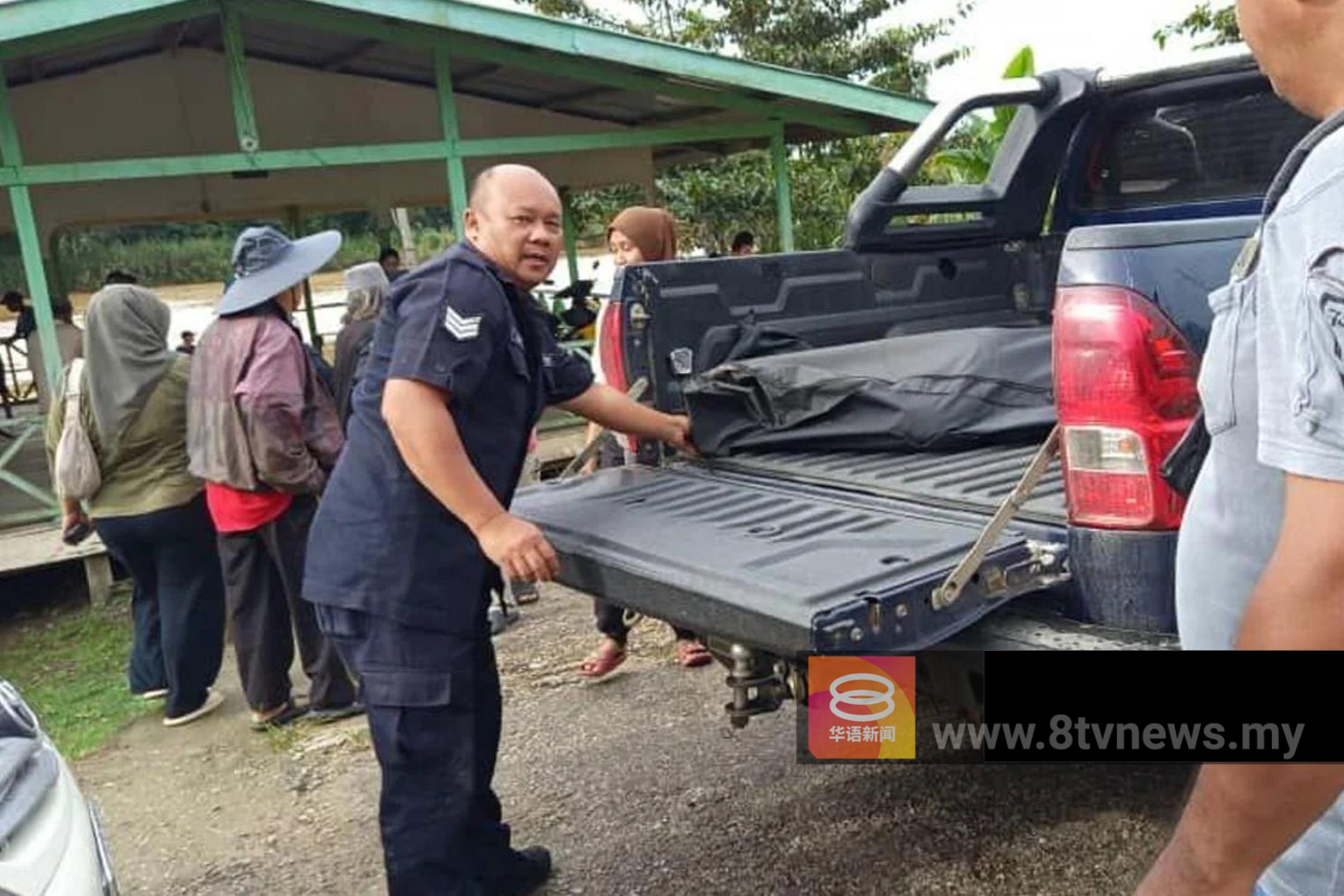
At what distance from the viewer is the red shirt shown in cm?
422

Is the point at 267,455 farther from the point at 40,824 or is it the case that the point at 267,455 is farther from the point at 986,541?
the point at 986,541

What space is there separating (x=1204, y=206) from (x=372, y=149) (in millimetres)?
5263

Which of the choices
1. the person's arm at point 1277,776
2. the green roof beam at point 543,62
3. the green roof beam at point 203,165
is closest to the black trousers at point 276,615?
the green roof beam at point 203,165

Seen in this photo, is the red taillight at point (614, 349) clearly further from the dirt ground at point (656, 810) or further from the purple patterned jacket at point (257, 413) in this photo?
the purple patterned jacket at point (257, 413)

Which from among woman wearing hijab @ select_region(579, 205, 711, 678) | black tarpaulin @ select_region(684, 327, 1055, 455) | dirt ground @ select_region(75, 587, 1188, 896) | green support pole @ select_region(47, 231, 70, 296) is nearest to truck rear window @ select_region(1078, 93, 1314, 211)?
black tarpaulin @ select_region(684, 327, 1055, 455)

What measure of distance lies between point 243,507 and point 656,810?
194 cm

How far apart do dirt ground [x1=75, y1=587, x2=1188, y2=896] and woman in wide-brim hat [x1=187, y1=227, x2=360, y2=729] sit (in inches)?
10.3

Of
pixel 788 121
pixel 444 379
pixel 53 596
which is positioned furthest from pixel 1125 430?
pixel 788 121

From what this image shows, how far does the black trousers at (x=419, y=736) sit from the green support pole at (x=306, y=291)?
32.1 feet

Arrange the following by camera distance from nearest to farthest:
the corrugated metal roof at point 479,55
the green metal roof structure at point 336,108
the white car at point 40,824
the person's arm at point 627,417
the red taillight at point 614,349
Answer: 1. the white car at point 40,824
2. the person's arm at point 627,417
3. the red taillight at point 614,349
4. the corrugated metal roof at point 479,55
5. the green metal roof structure at point 336,108

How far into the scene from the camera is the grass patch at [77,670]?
4.67 meters

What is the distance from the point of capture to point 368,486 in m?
2.56

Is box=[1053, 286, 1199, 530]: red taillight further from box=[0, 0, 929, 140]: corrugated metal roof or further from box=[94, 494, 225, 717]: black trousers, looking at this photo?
box=[0, 0, 929, 140]: corrugated metal roof
